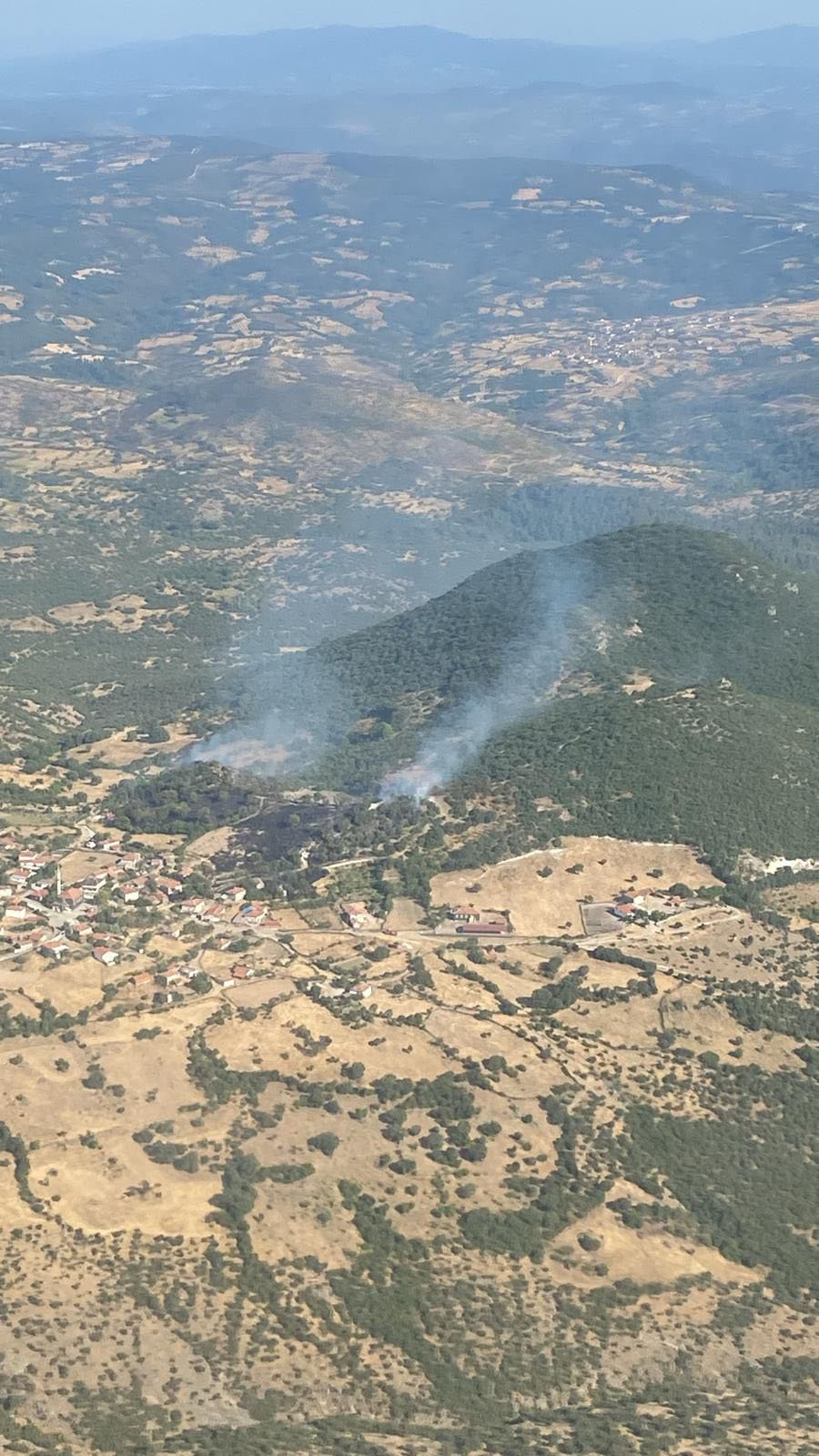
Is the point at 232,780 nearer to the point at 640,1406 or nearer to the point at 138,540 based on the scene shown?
the point at 640,1406

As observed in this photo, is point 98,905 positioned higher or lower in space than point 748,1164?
higher

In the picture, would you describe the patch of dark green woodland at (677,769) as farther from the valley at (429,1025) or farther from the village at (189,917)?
the village at (189,917)

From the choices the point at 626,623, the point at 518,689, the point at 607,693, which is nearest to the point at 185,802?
the point at 518,689

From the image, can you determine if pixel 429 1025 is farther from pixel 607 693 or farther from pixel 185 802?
pixel 607 693

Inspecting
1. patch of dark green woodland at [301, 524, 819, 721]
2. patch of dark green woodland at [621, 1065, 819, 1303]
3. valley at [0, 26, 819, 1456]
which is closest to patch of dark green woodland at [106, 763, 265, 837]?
valley at [0, 26, 819, 1456]

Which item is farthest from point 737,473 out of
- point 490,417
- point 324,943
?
point 324,943

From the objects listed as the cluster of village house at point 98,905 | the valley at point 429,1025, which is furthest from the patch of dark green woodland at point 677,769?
the cluster of village house at point 98,905

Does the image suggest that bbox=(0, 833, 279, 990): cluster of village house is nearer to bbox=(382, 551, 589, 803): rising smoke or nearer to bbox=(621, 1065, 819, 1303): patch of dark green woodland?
bbox=(382, 551, 589, 803): rising smoke
